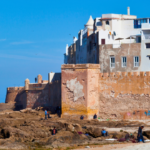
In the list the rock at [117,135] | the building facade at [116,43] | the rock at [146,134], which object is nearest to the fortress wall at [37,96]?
the building facade at [116,43]

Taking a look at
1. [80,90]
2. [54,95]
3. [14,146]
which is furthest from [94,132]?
[54,95]

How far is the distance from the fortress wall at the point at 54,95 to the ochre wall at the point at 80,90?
4.32 metres

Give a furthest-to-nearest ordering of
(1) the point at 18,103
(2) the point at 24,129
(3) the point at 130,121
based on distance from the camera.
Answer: (1) the point at 18,103 → (3) the point at 130,121 → (2) the point at 24,129

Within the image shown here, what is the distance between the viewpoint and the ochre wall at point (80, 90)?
31.4 metres

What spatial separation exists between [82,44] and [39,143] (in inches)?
966

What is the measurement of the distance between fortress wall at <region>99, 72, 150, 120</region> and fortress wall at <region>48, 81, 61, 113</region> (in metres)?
5.52

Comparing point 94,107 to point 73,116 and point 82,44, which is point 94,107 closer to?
point 73,116

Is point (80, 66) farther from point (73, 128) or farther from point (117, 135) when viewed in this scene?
point (117, 135)

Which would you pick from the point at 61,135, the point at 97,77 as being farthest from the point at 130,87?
the point at 61,135

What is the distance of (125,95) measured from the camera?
1254 inches

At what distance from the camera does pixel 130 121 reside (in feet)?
101

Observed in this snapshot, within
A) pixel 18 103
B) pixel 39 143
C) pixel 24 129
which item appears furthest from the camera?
pixel 18 103

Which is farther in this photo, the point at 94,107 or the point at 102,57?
the point at 102,57

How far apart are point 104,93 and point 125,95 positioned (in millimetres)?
1651
